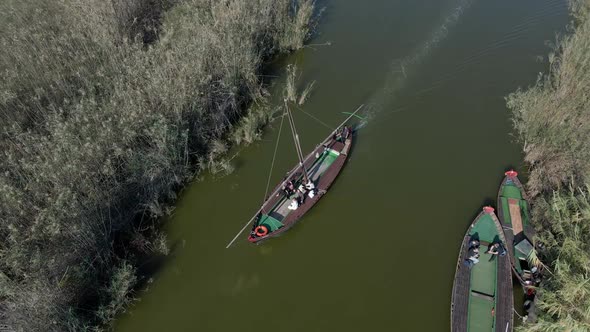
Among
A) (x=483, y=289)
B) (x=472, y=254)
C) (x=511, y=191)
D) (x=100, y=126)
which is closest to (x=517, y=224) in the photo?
(x=511, y=191)

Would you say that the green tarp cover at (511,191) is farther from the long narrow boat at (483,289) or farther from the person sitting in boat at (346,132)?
the person sitting in boat at (346,132)

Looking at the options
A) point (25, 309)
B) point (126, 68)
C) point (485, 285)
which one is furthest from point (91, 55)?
point (485, 285)

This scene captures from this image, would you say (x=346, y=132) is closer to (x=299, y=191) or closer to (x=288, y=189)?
(x=299, y=191)

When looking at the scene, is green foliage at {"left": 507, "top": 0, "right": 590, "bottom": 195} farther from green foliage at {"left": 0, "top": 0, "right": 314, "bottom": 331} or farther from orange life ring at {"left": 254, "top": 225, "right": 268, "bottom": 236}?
green foliage at {"left": 0, "top": 0, "right": 314, "bottom": 331}

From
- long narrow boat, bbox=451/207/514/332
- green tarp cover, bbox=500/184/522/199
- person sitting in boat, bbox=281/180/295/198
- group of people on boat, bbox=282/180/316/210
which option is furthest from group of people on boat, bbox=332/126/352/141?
green tarp cover, bbox=500/184/522/199

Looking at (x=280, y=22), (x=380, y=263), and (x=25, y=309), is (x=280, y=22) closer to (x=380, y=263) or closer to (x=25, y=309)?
(x=380, y=263)

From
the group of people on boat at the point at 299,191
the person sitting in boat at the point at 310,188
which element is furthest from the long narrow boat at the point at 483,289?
the group of people on boat at the point at 299,191

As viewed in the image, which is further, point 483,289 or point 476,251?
point 476,251
